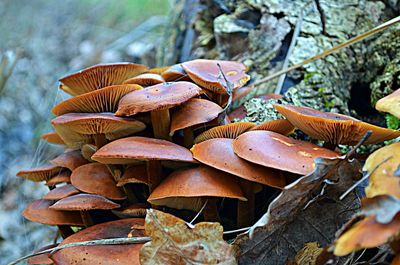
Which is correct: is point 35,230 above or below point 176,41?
below

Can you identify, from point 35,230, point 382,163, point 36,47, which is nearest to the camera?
point 382,163

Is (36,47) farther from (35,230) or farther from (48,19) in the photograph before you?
(35,230)

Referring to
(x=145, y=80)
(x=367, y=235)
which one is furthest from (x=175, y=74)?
(x=367, y=235)

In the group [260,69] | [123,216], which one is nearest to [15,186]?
[123,216]

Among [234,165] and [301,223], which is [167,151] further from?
[301,223]

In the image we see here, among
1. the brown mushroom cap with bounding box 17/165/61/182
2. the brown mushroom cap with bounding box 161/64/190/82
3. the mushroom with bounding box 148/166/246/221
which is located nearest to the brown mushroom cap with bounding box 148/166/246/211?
the mushroom with bounding box 148/166/246/221

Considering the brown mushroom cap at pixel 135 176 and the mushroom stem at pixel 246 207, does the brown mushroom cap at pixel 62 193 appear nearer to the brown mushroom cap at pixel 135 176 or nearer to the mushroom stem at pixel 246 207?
the brown mushroom cap at pixel 135 176
